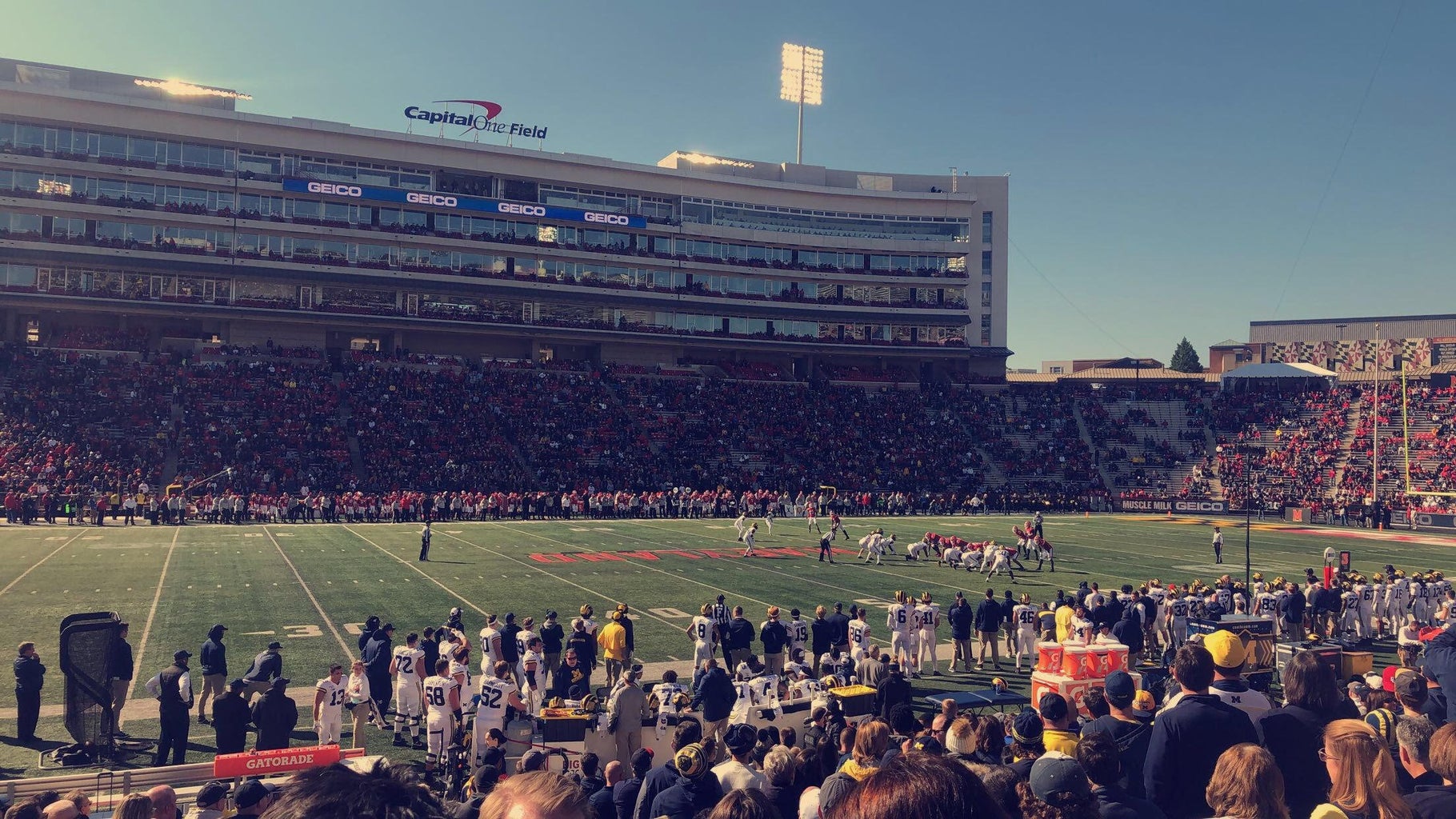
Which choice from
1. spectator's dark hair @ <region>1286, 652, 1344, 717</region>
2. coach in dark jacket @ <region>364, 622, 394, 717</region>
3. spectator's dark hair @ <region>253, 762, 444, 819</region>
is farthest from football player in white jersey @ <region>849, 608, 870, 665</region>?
spectator's dark hair @ <region>253, 762, 444, 819</region>

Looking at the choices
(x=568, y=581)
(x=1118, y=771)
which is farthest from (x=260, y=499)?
(x=1118, y=771)

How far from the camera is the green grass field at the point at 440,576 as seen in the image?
18438 mm

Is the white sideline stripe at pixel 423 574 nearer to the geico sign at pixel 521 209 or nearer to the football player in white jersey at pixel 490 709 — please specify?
the football player in white jersey at pixel 490 709

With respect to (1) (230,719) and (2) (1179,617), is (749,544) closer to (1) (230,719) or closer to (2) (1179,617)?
(2) (1179,617)

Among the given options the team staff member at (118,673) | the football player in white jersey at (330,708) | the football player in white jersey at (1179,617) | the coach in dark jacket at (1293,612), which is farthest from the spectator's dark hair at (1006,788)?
the coach in dark jacket at (1293,612)

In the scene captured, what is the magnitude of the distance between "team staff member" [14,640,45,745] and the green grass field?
0.82 feet

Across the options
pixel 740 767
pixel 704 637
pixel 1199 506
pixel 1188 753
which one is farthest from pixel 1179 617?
pixel 1199 506

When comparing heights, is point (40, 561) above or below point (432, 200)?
below

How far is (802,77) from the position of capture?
7850cm

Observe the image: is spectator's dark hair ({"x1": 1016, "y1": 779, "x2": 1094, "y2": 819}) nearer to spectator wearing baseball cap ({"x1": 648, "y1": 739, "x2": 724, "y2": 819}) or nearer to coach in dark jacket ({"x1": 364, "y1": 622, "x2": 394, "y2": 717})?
spectator wearing baseball cap ({"x1": 648, "y1": 739, "x2": 724, "y2": 819})

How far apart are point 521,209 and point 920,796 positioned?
66.0m

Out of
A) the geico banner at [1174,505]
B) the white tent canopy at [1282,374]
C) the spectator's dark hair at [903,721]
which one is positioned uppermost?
the white tent canopy at [1282,374]

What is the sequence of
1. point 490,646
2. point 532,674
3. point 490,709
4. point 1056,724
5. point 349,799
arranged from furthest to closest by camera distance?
point 490,646 → point 532,674 → point 490,709 → point 1056,724 → point 349,799

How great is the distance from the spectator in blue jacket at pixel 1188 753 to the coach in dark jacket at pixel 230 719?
385 inches
